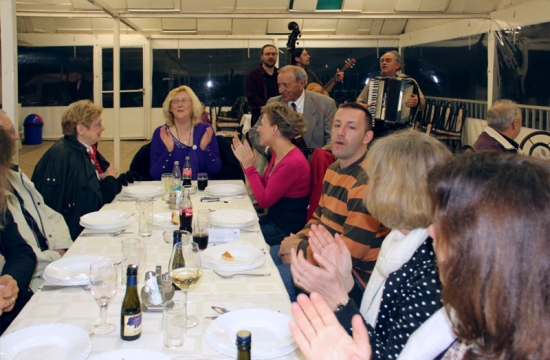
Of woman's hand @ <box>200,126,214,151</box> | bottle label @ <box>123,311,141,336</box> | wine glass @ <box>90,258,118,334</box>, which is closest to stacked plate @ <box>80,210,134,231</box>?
wine glass @ <box>90,258,118,334</box>

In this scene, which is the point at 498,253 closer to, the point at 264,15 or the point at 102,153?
the point at 264,15

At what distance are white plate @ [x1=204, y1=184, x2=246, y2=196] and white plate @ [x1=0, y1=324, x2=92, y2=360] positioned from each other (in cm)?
198

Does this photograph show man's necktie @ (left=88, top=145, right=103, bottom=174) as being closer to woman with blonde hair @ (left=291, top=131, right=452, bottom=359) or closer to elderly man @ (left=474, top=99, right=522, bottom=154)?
woman with blonde hair @ (left=291, top=131, right=452, bottom=359)

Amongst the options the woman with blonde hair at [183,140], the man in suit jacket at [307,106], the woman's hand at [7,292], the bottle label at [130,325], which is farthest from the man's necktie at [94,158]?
the bottle label at [130,325]

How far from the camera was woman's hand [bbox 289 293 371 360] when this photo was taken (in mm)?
1074

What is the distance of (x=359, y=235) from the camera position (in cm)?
221

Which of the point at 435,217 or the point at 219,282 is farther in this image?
the point at 219,282

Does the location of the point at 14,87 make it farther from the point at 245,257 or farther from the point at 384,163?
the point at 384,163

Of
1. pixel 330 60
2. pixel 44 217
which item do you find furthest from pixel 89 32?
pixel 44 217

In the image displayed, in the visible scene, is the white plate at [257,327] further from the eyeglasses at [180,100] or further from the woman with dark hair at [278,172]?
the eyeglasses at [180,100]

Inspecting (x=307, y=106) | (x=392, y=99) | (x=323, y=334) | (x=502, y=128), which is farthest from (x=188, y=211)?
(x=392, y=99)

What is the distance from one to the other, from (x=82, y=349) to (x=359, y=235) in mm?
1269

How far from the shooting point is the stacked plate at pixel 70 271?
1.75m

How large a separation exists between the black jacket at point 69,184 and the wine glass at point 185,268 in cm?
157
